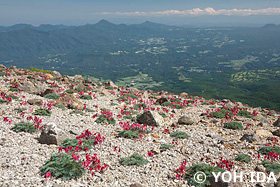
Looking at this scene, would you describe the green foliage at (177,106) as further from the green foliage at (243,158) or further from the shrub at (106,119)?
the green foliage at (243,158)

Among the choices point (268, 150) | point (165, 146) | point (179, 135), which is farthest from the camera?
point (179, 135)

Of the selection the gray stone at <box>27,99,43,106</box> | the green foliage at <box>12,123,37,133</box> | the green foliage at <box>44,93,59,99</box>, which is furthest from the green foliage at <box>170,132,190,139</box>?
the green foliage at <box>44,93,59,99</box>

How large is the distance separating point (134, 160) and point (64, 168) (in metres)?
3.35

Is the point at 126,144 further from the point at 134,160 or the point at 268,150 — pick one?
the point at 268,150

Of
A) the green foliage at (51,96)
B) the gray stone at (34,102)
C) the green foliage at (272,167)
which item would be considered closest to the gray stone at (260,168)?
the green foliage at (272,167)

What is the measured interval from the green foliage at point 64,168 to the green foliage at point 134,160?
2297 mm

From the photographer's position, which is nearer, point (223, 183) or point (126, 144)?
point (223, 183)

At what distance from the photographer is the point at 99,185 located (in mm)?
7938

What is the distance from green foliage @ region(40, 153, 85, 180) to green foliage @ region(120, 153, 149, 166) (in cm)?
230

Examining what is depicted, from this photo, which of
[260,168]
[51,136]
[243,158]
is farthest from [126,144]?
[260,168]

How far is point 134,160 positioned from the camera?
9992 millimetres

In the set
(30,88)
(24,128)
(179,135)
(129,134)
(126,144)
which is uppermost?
(30,88)

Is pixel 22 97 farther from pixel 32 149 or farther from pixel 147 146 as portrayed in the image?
pixel 147 146

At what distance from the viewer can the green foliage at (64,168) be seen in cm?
794
